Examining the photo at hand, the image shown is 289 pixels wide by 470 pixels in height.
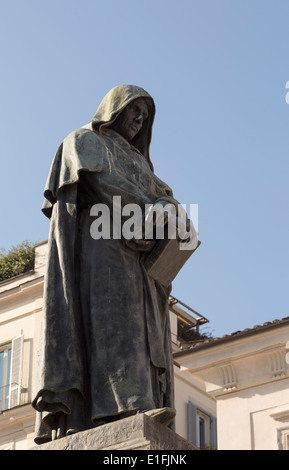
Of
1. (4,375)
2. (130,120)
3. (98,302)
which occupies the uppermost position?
(4,375)

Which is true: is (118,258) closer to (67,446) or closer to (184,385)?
(67,446)

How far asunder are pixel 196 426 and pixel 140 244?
28864mm

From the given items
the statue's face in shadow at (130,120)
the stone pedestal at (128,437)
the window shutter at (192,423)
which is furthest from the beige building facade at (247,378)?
the stone pedestal at (128,437)

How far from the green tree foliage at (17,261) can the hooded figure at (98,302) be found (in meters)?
32.8

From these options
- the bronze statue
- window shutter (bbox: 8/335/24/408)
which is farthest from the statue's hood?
window shutter (bbox: 8/335/24/408)

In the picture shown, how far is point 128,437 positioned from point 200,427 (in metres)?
30.2

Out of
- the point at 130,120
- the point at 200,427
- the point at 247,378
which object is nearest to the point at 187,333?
the point at 200,427

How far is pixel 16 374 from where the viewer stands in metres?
35.3

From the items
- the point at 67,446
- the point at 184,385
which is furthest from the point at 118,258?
the point at 184,385

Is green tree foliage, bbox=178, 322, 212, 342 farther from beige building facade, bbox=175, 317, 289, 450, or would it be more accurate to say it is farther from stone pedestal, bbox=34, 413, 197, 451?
stone pedestal, bbox=34, 413, 197, 451

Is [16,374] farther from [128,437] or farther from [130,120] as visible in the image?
[128,437]

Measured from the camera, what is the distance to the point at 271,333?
27.4 meters

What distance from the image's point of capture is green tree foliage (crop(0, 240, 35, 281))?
42188 mm
